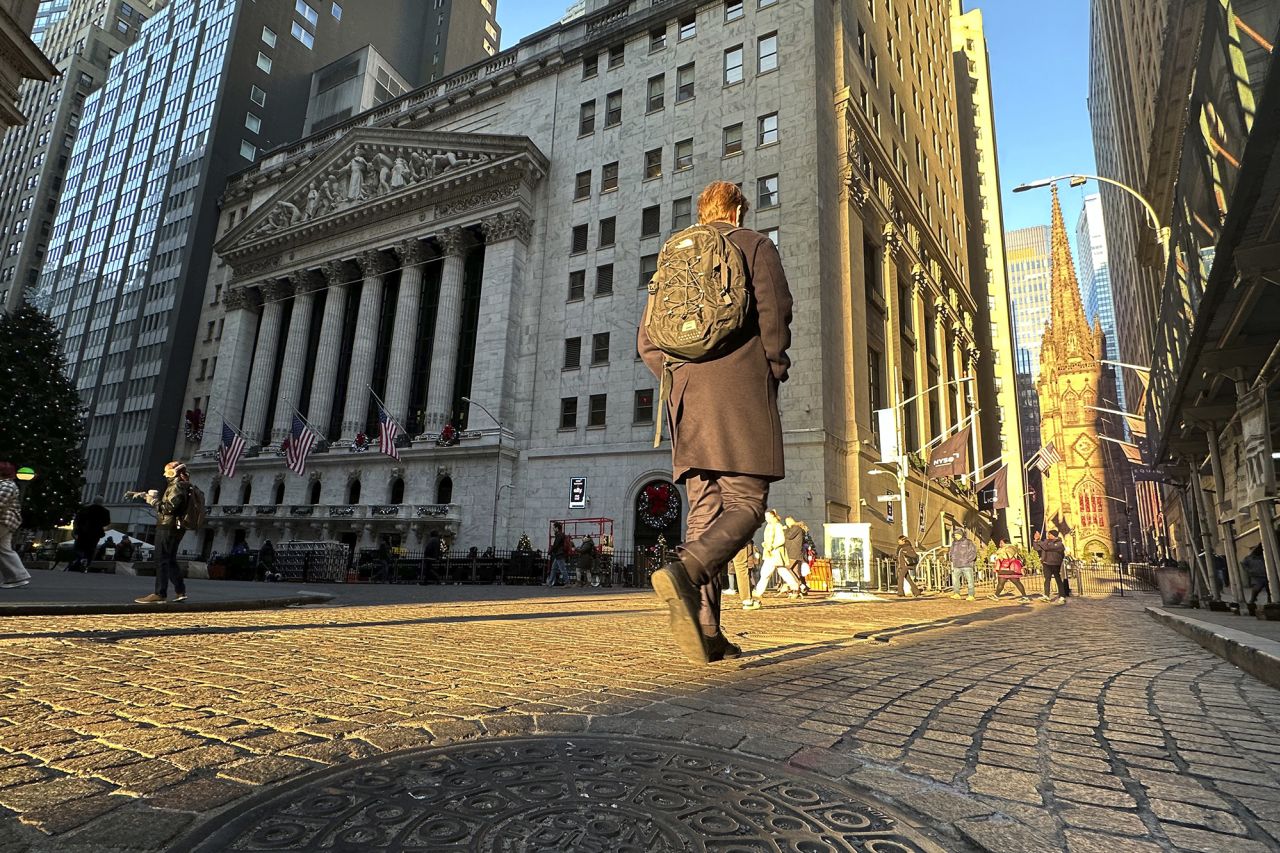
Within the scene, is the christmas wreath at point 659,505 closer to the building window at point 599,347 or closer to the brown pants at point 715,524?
the building window at point 599,347

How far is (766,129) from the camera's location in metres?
31.5

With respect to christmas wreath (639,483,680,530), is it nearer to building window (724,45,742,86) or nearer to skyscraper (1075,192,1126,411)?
building window (724,45,742,86)

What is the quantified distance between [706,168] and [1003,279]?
54944mm

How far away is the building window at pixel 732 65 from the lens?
33.0 metres

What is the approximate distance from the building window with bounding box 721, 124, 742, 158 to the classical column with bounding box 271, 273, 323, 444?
89.2ft

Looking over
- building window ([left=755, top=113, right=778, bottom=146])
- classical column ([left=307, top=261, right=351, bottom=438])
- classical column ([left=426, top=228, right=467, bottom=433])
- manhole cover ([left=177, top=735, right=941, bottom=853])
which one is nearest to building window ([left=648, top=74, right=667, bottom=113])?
building window ([left=755, top=113, right=778, bottom=146])

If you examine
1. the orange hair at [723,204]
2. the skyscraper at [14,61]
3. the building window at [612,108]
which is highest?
the building window at [612,108]

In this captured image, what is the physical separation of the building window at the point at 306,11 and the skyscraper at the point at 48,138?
29429mm

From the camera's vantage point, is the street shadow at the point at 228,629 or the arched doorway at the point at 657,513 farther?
the arched doorway at the point at 657,513

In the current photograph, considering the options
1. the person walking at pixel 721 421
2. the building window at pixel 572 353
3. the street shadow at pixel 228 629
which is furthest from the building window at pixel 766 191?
the person walking at pixel 721 421

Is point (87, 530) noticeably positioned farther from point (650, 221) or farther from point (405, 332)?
point (650, 221)

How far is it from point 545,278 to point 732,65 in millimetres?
14104

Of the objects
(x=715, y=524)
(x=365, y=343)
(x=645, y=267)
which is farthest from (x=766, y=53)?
(x=715, y=524)

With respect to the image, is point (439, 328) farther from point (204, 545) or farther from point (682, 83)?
point (204, 545)
